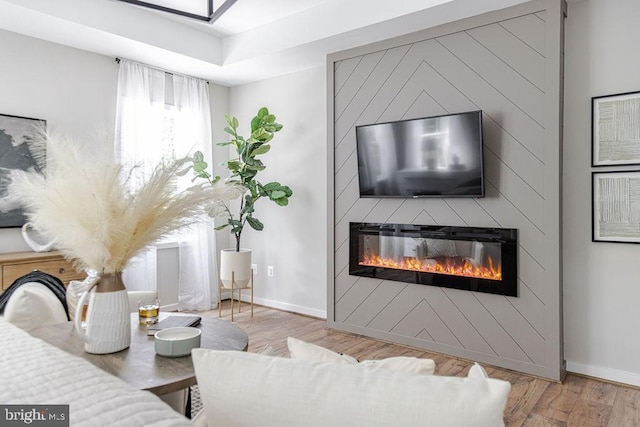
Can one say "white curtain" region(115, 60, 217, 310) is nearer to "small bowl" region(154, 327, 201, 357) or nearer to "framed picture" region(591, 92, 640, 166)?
"small bowl" region(154, 327, 201, 357)

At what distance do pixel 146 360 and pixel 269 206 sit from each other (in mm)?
3603

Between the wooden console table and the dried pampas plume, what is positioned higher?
the dried pampas plume

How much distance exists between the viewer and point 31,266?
325cm

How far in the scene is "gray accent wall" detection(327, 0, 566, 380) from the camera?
2.96 m

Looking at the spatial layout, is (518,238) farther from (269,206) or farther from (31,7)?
(31,7)

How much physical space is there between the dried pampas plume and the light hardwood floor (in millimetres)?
2173

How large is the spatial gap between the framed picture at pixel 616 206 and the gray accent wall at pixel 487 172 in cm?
31

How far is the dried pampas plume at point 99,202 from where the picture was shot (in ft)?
4.38

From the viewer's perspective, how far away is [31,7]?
3.15m

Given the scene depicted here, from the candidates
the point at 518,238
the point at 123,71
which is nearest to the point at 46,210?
the point at 518,238

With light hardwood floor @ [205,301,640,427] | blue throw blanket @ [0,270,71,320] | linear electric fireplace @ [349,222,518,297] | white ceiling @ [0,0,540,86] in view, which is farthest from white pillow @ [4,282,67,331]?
linear electric fireplace @ [349,222,518,297]

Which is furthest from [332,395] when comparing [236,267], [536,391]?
[236,267]


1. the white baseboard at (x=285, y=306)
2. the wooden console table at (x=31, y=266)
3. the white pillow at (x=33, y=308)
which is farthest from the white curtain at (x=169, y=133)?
the white pillow at (x=33, y=308)

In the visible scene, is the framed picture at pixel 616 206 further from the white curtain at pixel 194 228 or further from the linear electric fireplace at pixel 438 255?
the white curtain at pixel 194 228
